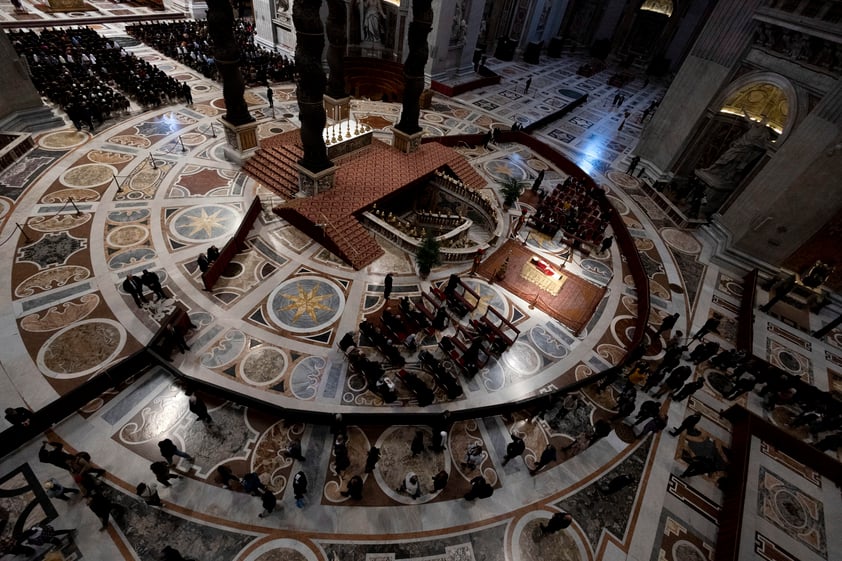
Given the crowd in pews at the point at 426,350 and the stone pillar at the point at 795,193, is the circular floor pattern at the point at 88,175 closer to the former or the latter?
the crowd in pews at the point at 426,350

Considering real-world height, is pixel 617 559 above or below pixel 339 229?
below

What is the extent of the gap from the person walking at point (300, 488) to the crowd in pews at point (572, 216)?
12.8m

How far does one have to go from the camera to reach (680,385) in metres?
9.89

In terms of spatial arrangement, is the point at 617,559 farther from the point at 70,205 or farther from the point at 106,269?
the point at 70,205

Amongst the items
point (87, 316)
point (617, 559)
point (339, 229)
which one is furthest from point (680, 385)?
point (87, 316)

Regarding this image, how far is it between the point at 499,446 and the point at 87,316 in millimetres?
10865

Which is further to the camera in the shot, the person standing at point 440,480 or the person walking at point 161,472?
the person standing at point 440,480

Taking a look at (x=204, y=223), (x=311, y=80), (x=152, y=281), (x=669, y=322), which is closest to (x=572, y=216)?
(x=669, y=322)

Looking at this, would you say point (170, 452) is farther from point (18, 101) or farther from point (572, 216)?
point (18, 101)

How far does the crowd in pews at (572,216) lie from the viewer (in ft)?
50.1

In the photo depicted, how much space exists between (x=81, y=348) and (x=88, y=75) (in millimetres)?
17843

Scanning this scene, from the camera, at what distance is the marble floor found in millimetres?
7039

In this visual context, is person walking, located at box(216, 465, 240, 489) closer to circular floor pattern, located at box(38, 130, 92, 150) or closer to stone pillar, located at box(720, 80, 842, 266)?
circular floor pattern, located at box(38, 130, 92, 150)

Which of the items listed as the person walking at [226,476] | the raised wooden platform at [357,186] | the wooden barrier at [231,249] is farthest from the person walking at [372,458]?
the wooden barrier at [231,249]
